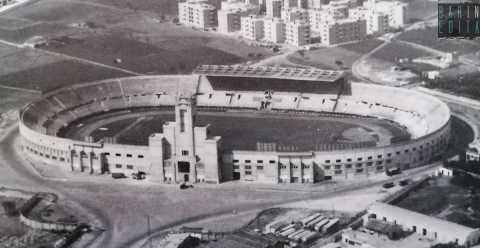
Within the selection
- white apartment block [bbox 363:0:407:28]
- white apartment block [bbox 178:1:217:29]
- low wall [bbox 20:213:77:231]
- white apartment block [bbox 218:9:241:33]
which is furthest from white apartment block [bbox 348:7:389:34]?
low wall [bbox 20:213:77:231]

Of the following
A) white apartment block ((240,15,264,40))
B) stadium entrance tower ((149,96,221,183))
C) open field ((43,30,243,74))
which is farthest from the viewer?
white apartment block ((240,15,264,40))

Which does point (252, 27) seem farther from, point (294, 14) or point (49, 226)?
point (49, 226)

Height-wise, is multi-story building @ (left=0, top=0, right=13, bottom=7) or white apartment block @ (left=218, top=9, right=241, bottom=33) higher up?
multi-story building @ (left=0, top=0, right=13, bottom=7)

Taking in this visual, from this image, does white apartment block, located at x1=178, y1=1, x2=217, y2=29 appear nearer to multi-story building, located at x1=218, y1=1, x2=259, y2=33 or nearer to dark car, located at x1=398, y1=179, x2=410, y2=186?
multi-story building, located at x1=218, y1=1, x2=259, y2=33

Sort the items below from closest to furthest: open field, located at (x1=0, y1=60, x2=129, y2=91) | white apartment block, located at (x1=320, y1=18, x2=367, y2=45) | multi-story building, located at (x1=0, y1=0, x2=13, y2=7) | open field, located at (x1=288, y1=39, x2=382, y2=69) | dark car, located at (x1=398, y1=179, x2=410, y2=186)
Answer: dark car, located at (x1=398, y1=179, x2=410, y2=186) < open field, located at (x1=0, y1=60, x2=129, y2=91) < open field, located at (x1=288, y1=39, x2=382, y2=69) < white apartment block, located at (x1=320, y1=18, x2=367, y2=45) < multi-story building, located at (x1=0, y1=0, x2=13, y2=7)

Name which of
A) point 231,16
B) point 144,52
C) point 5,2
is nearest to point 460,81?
point 231,16

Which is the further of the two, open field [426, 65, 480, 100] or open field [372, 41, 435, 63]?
open field [372, 41, 435, 63]

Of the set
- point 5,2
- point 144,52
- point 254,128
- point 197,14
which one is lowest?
point 254,128

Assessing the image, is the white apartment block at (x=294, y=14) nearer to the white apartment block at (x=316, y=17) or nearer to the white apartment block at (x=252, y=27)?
the white apartment block at (x=316, y=17)
